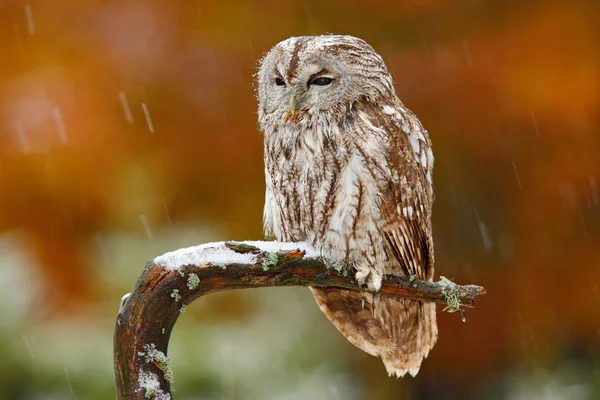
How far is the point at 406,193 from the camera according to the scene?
2.69 meters

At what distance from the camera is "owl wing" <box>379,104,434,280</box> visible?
2.65m

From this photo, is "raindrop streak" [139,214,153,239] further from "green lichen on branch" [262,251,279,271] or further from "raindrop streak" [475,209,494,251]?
"green lichen on branch" [262,251,279,271]

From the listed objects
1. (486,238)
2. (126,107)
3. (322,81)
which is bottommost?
(486,238)

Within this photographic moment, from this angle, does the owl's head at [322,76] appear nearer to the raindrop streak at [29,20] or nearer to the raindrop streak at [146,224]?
the raindrop streak at [146,224]

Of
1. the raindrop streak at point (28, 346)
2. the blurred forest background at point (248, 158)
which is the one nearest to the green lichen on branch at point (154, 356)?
the blurred forest background at point (248, 158)

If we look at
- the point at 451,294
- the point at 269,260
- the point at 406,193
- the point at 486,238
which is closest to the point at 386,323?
the point at 406,193

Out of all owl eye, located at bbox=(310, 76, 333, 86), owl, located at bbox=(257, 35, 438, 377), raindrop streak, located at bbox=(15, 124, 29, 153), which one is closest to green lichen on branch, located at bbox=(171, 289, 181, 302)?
owl, located at bbox=(257, 35, 438, 377)

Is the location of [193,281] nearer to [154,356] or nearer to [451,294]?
[154,356]

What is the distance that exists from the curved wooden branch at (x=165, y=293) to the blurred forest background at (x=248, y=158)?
6.91ft

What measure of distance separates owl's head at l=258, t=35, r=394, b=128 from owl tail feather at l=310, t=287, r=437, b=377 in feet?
2.43

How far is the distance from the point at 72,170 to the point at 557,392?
3.22 meters

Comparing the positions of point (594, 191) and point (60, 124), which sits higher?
point (60, 124)

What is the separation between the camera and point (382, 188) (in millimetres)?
2631

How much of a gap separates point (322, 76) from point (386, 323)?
103 cm
